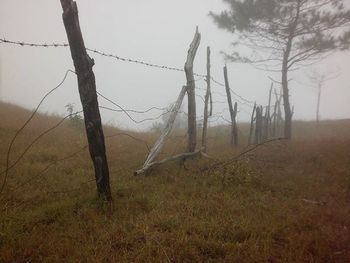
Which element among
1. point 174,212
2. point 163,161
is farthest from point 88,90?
point 163,161

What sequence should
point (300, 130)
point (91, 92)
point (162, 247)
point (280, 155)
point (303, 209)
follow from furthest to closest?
point (300, 130) < point (280, 155) < point (303, 209) < point (91, 92) < point (162, 247)

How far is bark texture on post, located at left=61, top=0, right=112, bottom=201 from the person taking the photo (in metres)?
6.15

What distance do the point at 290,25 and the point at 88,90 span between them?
582 inches

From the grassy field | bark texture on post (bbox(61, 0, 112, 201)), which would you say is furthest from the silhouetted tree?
bark texture on post (bbox(61, 0, 112, 201))

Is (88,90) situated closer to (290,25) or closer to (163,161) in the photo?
(163,161)

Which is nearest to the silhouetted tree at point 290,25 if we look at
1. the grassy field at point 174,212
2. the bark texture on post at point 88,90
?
the grassy field at point 174,212

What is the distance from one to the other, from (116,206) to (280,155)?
7.65 metres

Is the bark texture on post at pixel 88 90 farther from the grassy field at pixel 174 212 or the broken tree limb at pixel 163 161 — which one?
the broken tree limb at pixel 163 161

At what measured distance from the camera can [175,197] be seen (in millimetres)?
7359

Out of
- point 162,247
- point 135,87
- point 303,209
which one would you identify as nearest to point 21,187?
point 162,247

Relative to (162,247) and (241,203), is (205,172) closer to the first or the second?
(241,203)

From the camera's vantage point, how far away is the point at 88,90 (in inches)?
253

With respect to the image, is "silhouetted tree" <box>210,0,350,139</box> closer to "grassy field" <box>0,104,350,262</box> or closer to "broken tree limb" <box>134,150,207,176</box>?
"broken tree limb" <box>134,150,207,176</box>

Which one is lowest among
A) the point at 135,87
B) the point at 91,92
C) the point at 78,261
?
the point at 78,261
